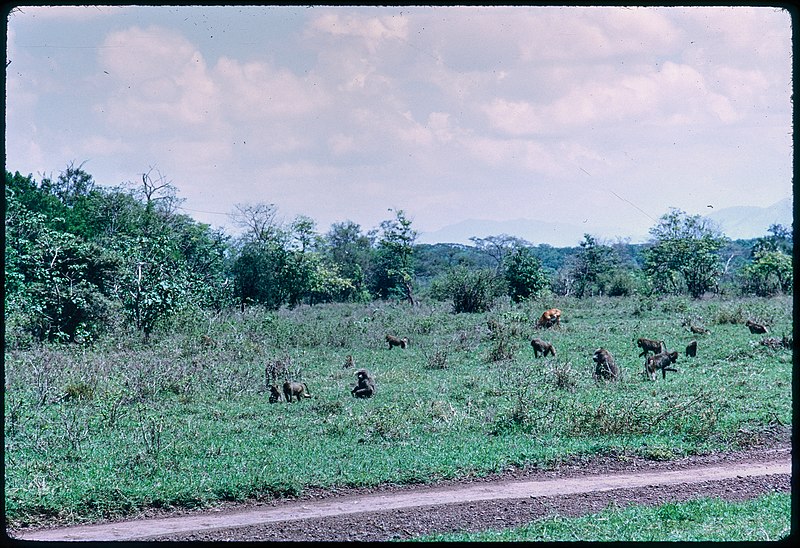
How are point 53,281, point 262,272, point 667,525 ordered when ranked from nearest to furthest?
point 667,525 < point 53,281 < point 262,272

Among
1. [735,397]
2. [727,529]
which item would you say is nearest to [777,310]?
[735,397]

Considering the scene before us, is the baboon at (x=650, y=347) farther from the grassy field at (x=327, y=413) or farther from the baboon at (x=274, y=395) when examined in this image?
the baboon at (x=274, y=395)

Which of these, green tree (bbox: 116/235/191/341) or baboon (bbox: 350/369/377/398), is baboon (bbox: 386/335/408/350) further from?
baboon (bbox: 350/369/377/398)

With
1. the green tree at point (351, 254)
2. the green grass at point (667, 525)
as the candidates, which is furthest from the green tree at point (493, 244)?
the green grass at point (667, 525)

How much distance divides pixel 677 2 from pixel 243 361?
486 inches

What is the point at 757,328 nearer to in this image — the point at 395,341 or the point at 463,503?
the point at 395,341

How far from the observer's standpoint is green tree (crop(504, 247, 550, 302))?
28219 mm

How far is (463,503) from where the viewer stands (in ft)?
22.9

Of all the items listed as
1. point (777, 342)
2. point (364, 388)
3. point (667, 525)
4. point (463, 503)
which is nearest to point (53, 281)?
point (364, 388)

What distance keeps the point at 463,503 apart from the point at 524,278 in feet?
71.5

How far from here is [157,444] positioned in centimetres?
835

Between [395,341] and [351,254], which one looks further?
[351,254]

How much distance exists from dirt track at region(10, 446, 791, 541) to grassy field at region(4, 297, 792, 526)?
24 cm

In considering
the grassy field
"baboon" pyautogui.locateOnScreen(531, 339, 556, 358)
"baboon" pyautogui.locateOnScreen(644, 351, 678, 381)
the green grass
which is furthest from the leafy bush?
the green grass
